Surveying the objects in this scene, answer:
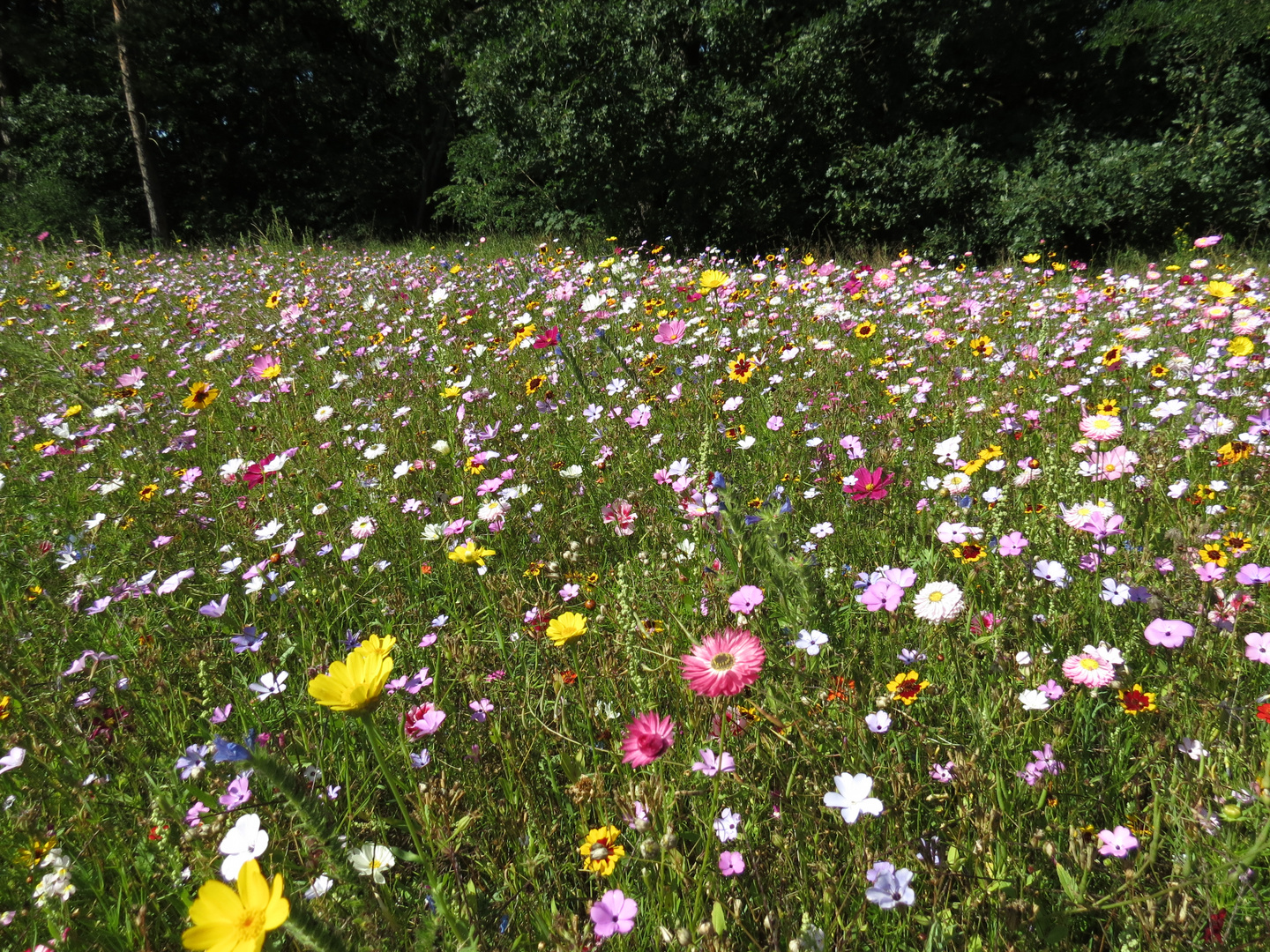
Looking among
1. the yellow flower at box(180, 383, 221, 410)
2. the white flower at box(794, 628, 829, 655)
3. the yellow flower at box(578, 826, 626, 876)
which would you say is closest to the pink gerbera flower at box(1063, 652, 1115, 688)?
the white flower at box(794, 628, 829, 655)

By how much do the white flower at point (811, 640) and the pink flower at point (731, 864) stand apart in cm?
33

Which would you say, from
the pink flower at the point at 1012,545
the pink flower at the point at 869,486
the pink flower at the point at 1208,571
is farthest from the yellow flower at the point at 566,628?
the pink flower at the point at 1208,571

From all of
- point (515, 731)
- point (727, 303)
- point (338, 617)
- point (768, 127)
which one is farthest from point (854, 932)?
point (768, 127)

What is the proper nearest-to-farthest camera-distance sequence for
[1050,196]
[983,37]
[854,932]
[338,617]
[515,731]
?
[854,932] → [515,731] → [338,617] → [1050,196] → [983,37]

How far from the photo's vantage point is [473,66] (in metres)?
9.45

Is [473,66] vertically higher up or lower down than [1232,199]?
higher up

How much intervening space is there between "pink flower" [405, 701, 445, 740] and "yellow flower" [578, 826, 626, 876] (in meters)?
0.32

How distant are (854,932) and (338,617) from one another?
1275 millimetres

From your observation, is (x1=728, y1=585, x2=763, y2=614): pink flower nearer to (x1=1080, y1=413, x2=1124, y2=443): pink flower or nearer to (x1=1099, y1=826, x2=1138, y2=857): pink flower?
(x1=1099, y1=826, x2=1138, y2=857): pink flower

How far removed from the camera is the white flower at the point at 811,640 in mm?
1094

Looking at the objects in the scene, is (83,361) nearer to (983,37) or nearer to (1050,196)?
(1050,196)

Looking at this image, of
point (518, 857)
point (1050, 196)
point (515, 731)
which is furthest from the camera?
point (1050, 196)

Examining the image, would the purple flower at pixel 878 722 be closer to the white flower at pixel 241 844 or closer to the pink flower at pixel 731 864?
the pink flower at pixel 731 864

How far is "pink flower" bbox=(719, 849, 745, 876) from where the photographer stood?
2.90ft
